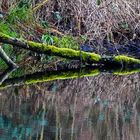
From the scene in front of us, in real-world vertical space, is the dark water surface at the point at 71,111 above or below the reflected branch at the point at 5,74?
below

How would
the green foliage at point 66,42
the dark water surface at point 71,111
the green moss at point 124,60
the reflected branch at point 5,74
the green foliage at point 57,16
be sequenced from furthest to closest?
the green foliage at point 57,16, the green foliage at point 66,42, the green moss at point 124,60, the reflected branch at point 5,74, the dark water surface at point 71,111

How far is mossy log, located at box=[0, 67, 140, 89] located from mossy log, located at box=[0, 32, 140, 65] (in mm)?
172

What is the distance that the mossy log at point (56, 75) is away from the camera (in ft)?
22.6

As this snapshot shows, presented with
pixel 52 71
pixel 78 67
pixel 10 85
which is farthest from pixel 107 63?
pixel 10 85

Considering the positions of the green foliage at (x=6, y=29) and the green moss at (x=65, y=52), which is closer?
the green moss at (x=65, y=52)

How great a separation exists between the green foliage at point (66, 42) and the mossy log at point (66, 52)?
0.90 meters

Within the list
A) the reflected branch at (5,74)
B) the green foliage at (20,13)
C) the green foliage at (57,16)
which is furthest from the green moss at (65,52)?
the green foliage at (57,16)

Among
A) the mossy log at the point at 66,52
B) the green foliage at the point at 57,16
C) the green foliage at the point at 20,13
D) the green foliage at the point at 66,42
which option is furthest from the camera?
the green foliage at the point at 57,16

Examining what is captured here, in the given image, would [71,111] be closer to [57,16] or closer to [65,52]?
[65,52]

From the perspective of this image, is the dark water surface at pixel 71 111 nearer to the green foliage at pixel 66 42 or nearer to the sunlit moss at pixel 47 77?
the sunlit moss at pixel 47 77

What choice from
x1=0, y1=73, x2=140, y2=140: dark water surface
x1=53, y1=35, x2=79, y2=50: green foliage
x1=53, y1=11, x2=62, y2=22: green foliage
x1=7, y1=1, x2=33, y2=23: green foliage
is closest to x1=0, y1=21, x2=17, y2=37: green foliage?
x1=7, y1=1, x2=33, y2=23: green foliage

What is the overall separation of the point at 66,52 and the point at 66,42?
1.26 m

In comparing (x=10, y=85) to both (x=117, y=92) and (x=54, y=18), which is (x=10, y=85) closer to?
(x=117, y=92)

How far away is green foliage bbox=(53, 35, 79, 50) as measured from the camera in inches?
374
